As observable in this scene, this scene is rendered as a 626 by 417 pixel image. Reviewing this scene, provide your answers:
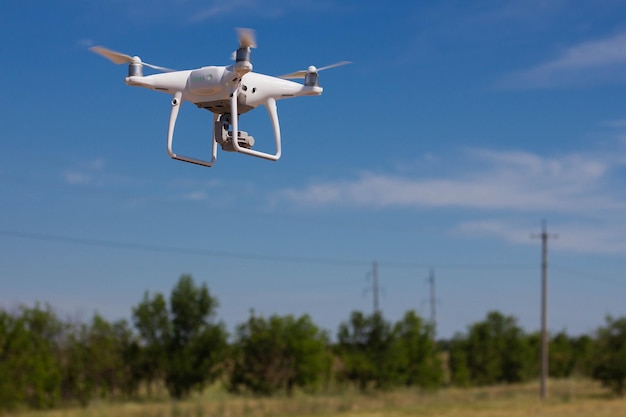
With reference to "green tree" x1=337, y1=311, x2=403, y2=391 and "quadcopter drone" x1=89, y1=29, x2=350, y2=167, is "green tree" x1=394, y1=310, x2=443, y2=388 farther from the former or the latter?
"quadcopter drone" x1=89, y1=29, x2=350, y2=167

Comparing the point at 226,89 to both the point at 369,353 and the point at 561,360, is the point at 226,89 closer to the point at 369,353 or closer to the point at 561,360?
the point at 369,353

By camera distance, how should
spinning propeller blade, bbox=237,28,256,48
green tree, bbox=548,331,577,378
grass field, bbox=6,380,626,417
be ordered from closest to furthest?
spinning propeller blade, bbox=237,28,256,48, grass field, bbox=6,380,626,417, green tree, bbox=548,331,577,378

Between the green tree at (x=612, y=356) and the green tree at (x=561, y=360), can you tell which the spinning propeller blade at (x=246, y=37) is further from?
the green tree at (x=561, y=360)

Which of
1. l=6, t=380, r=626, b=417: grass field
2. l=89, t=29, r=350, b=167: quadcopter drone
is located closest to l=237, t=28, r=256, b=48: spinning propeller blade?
l=89, t=29, r=350, b=167: quadcopter drone

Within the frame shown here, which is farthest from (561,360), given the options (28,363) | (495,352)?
(28,363)

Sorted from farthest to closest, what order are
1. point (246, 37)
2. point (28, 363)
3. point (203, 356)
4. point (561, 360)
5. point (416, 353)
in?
point (561, 360) → point (416, 353) → point (203, 356) → point (28, 363) → point (246, 37)

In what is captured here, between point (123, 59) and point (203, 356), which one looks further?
point (203, 356)

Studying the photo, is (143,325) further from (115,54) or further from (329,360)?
(115,54)
